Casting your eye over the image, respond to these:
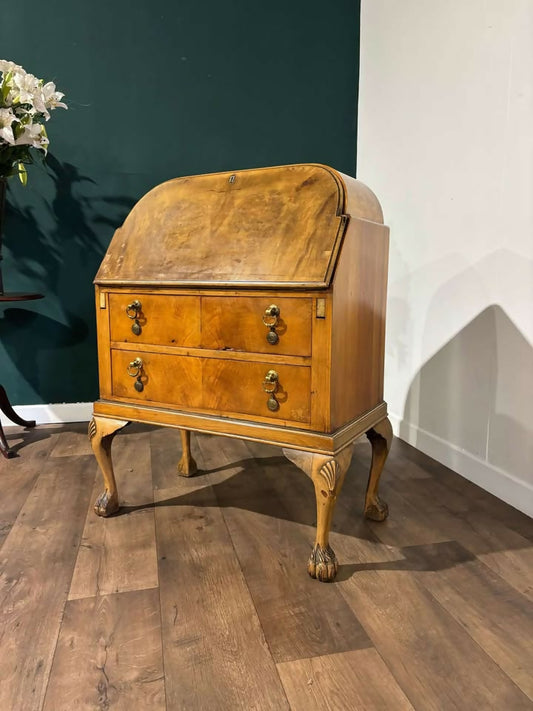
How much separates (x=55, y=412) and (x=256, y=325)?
6.13 ft

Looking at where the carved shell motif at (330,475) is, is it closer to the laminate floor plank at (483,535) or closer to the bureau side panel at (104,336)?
the laminate floor plank at (483,535)

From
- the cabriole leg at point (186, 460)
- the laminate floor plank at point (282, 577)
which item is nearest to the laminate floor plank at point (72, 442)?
the cabriole leg at point (186, 460)

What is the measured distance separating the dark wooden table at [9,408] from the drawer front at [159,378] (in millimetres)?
971

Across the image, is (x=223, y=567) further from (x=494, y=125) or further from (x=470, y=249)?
(x=494, y=125)

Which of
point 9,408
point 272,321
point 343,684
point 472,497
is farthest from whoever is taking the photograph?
point 9,408

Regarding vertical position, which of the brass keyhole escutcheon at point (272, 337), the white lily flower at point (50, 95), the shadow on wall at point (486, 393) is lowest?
the shadow on wall at point (486, 393)

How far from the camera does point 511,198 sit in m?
1.93

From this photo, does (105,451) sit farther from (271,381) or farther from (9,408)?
(9,408)

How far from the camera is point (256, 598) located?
140 centimetres

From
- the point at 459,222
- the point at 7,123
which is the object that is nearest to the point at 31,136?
the point at 7,123

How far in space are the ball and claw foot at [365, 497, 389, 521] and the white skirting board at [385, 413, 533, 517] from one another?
1.57 feet

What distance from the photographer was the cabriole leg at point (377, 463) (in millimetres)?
1812

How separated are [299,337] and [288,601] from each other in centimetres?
67

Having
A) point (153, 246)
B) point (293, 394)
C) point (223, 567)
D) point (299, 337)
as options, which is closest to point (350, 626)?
point (223, 567)
